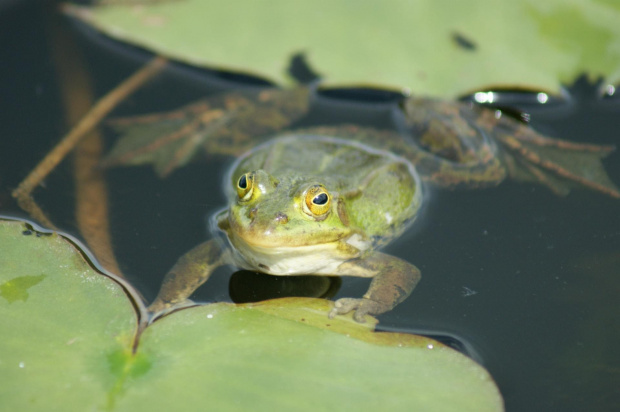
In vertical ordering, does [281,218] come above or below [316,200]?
below

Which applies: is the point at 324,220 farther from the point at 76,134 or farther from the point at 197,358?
the point at 76,134

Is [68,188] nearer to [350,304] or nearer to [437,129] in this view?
[350,304]

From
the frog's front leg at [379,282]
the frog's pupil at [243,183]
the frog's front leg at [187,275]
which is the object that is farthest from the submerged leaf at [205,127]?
the frog's front leg at [379,282]

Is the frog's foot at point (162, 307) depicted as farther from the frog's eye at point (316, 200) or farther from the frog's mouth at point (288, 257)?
the frog's eye at point (316, 200)

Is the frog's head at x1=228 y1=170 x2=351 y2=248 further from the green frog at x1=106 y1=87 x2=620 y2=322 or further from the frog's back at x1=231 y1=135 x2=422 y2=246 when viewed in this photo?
the frog's back at x1=231 y1=135 x2=422 y2=246

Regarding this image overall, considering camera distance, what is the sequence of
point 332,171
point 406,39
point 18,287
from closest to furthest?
point 18,287 < point 332,171 < point 406,39

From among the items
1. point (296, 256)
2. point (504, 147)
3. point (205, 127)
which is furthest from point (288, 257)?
point (504, 147)

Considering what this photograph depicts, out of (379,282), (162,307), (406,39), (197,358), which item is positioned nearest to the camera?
(197,358)
